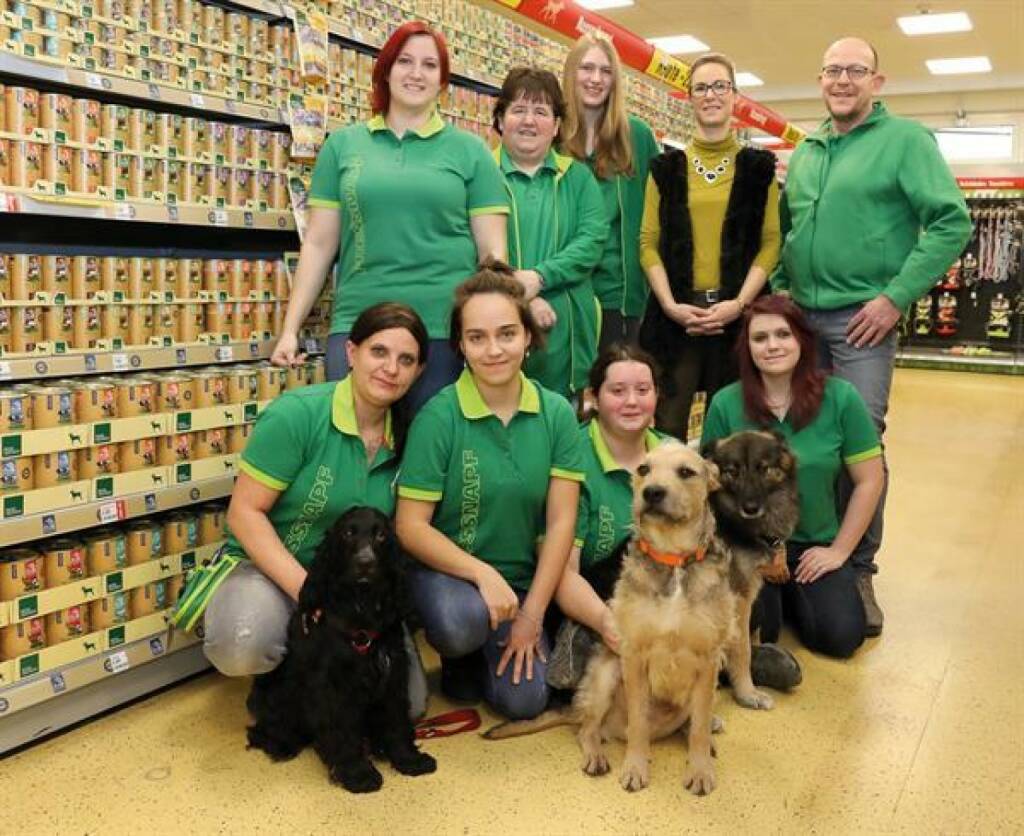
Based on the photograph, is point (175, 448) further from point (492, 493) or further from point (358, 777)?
point (358, 777)

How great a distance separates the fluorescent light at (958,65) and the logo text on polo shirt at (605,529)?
1361cm

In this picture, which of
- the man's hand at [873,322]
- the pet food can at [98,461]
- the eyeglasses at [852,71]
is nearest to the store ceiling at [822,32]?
the eyeglasses at [852,71]

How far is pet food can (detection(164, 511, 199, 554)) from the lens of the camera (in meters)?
3.00

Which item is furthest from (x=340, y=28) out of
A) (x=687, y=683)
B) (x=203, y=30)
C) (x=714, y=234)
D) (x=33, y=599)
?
(x=687, y=683)

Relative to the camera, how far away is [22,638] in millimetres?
2615

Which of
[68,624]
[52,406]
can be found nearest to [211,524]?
[68,624]

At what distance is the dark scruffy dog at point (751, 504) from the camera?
2.72m

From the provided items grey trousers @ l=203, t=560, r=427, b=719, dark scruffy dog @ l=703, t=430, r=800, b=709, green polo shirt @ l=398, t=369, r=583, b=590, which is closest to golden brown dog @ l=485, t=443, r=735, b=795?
dark scruffy dog @ l=703, t=430, r=800, b=709

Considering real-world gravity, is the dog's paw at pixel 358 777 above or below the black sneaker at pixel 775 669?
below

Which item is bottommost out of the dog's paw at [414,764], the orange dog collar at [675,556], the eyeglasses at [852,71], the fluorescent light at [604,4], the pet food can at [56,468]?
the dog's paw at [414,764]

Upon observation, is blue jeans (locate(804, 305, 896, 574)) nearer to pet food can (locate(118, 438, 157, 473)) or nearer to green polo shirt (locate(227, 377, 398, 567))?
green polo shirt (locate(227, 377, 398, 567))

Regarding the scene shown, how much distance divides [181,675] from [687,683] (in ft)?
5.43

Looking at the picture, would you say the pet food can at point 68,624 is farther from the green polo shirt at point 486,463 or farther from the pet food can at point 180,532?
the green polo shirt at point 486,463

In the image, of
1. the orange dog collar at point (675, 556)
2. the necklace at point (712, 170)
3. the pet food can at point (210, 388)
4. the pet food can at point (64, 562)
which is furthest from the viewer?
the necklace at point (712, 170)
